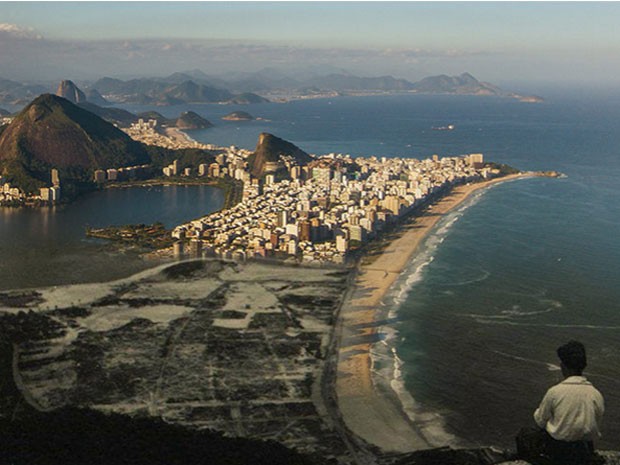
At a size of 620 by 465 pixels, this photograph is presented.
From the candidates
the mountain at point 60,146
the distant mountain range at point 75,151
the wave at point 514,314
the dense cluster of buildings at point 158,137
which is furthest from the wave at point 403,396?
Result: the dense cluster of buildings at point 158,137

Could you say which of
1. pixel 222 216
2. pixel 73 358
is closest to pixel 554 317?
pixel 73 358

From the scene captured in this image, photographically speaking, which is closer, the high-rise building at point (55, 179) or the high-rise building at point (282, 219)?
the high-rise building at point (282, 219)

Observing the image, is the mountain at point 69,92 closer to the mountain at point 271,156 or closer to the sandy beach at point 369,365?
the mountain at point 271,156

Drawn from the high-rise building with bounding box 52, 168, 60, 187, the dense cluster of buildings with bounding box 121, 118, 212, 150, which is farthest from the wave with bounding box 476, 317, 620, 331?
the dense cluster of buildings with bounding box 121, 118, 212, 150

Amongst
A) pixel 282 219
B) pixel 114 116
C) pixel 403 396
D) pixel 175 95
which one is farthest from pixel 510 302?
pixel 175 95

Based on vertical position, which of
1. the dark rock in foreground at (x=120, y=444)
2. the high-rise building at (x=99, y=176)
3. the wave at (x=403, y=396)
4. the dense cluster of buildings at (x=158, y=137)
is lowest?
the high-rise building at (x=99, y=176)

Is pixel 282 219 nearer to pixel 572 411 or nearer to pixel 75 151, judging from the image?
pixel 75 151
